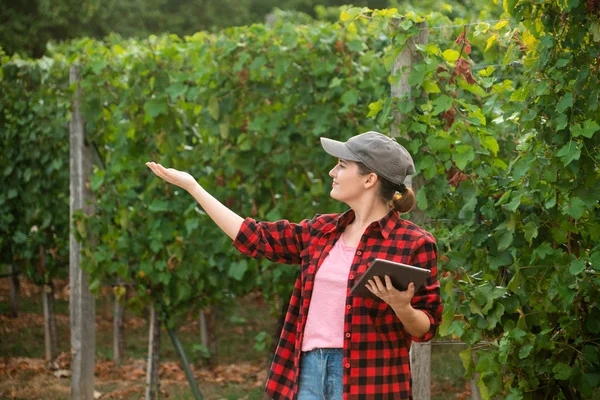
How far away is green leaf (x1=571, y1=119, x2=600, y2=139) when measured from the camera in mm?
3219

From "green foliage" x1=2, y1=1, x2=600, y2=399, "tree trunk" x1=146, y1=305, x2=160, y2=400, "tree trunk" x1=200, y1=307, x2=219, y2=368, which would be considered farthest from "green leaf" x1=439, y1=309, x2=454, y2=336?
"tree trunk" x1=200, y1=307, x2=219, y2=368

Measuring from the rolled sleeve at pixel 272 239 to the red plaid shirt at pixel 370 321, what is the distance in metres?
0.09

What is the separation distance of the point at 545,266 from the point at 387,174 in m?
0.90

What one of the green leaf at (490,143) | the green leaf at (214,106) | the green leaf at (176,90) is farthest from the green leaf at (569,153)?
the green leaf at (176,90)

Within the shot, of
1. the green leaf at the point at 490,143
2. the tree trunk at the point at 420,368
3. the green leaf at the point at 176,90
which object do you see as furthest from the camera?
the green leaf at the point at 176,90

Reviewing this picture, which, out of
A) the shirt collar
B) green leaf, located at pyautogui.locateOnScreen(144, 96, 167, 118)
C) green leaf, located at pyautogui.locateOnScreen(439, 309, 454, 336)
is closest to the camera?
the shirt collar

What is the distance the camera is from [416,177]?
438cm

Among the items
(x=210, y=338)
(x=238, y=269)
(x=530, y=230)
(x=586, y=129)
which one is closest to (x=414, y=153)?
(x=530, y=230)

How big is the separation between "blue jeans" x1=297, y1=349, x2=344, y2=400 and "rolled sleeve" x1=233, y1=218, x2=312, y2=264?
42 cm

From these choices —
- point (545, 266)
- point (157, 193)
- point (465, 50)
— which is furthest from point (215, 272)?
point (545, 266)

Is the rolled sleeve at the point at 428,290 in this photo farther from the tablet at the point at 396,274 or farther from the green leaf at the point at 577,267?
the green leaf at the point at 577,267

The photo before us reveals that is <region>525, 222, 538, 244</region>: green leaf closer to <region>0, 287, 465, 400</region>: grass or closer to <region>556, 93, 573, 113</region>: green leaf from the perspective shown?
<region>556, 93, 573, 113</region>: green leaf

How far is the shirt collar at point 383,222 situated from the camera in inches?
120

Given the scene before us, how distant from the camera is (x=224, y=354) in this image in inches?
356
